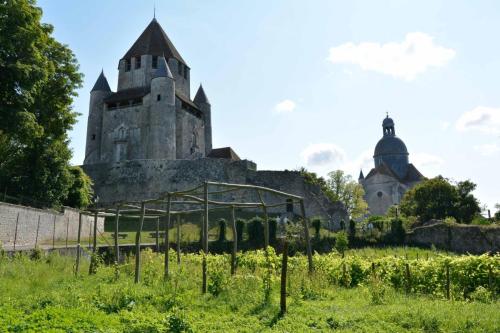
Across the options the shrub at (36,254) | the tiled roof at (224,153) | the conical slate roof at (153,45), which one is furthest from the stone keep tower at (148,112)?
the shrub at (36,254)

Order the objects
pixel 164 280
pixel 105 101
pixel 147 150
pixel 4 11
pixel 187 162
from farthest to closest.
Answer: pixel 105 101
pixel 147 150
pixel 187 162
pixel 4 11
pixel 164 280

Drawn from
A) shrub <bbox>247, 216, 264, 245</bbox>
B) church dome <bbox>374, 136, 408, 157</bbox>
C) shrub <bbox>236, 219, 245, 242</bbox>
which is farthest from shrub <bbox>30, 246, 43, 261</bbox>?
church dome <bbox>374, 136, 408, 157</bbox>

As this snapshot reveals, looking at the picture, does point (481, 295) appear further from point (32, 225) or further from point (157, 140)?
point (157, 140)

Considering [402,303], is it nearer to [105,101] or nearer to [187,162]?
[187,162]

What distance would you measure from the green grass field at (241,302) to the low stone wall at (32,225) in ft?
25.9

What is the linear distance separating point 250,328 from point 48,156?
21.2 m

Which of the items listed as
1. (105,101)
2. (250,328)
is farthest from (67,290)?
(105,101)

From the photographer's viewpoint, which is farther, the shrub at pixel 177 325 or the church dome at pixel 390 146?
the church dome at pixel 390 146

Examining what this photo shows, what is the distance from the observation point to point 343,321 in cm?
719

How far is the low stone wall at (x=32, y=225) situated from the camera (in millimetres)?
18719

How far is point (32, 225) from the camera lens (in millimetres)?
20688

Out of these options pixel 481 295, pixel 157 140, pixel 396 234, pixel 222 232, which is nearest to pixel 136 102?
pixel 157 140

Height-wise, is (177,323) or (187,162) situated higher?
(187,162)

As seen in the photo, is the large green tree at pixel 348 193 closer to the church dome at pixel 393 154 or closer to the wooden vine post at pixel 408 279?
the church dome at pixel 393 154
